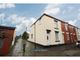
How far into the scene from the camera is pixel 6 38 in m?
1.96

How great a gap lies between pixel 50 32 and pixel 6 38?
1.56ft

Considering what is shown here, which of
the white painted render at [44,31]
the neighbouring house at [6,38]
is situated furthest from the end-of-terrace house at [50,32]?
the neighbouring house at [6,38]

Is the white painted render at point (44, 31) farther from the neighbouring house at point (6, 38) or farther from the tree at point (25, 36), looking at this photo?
the neighbouring house at point (6, 38)

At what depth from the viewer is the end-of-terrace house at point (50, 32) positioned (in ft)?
6.42

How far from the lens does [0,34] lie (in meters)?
1.97

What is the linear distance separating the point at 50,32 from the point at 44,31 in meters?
0.07

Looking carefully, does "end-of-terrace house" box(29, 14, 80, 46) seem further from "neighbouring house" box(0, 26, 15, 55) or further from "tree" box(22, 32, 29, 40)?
"neighbouring house" box(0, 26, 15, 55)

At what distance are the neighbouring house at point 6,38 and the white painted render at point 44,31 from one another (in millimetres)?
204

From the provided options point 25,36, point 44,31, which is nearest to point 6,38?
point 25,36

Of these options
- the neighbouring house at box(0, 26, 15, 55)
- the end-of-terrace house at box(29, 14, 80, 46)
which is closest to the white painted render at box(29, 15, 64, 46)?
the end-of-terrace house at box(29, 14, 80, 46)

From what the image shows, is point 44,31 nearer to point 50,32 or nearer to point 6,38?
point 50,32

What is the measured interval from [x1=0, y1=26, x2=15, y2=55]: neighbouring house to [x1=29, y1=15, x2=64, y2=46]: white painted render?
0.67ft

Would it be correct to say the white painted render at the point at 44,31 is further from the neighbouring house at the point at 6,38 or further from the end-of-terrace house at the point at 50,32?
the neighbouring house at the point at 6,38

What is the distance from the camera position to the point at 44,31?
77.5 inches
